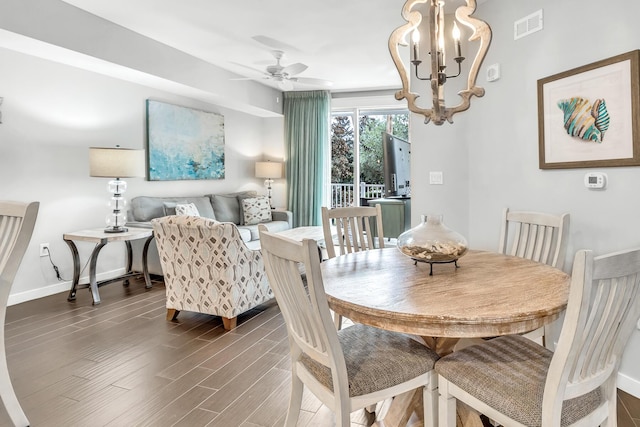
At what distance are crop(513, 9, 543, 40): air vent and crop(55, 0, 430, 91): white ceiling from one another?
1.13 metres

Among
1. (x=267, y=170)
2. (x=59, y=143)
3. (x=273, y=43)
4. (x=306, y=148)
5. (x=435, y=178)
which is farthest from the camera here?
(x=306, y=148)

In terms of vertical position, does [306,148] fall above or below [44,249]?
above

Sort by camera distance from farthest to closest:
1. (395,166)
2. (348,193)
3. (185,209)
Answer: (348,193)
(395,166)
(185,209)

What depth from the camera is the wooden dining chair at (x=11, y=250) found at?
1.68 m

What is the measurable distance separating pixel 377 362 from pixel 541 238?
1282 mm

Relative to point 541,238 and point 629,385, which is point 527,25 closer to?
point 541,238

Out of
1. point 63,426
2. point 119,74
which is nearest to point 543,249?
point 63,426

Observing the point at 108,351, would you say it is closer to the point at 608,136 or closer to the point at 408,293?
the point at 408,293

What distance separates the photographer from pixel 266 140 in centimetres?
733

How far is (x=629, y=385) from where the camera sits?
7.06 feet

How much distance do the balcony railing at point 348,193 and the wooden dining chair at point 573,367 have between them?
6.01 metres

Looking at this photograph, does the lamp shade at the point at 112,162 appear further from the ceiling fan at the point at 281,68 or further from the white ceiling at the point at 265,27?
the ceiling fan at the point at 281,68

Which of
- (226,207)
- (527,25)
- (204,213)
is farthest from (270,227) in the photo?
(527,25)

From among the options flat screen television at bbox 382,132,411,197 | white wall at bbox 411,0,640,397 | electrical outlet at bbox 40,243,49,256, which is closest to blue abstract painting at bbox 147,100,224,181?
electrical outlet at bbox 40,243,49,256
